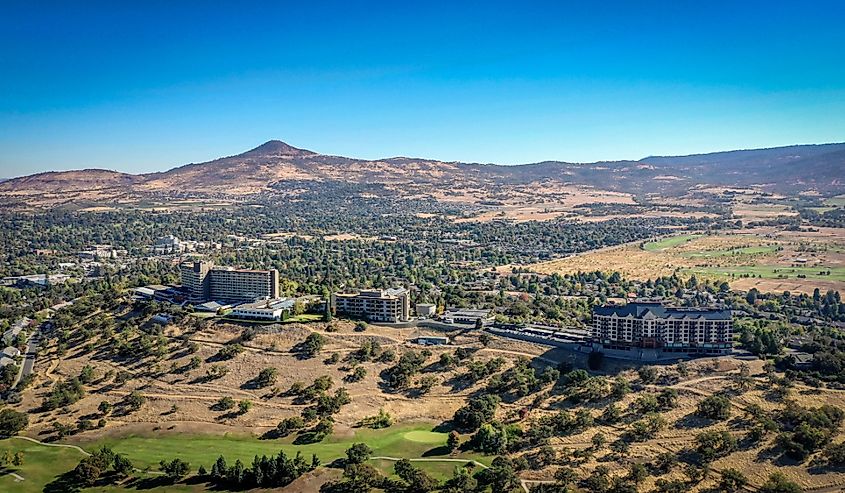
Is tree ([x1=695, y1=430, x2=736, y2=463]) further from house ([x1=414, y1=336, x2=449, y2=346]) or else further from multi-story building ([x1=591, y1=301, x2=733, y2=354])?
house ([x1=414, y1=336, x2=449, y2=346])

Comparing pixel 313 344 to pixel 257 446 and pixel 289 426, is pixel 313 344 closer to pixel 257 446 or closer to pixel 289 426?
pixel 289 426

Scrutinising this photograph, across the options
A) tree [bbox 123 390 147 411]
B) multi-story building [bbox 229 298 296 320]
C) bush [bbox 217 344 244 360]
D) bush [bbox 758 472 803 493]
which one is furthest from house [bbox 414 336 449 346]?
bush [bbox 758 472 803 493]

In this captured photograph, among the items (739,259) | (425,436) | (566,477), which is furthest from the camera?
(739,259)

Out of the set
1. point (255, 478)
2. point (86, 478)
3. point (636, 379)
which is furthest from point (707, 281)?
point (86, 478)

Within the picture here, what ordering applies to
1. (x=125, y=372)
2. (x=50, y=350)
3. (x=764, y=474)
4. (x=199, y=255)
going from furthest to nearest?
(x=199, y=255), (x=50, y=350), (x=125, y=372), (x=764, y=474)

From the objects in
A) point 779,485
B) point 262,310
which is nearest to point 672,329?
point 779,485

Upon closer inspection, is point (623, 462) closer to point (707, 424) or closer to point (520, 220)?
point (707, 424)
